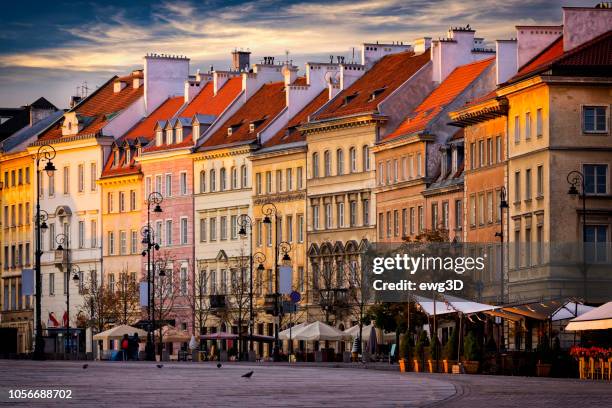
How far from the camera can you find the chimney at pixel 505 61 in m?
103

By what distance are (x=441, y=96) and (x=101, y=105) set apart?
149ft

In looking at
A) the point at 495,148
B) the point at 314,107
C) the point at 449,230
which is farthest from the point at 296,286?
the point at 495,148

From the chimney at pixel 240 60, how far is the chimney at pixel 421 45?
26881mm

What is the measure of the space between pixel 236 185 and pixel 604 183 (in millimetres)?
46028

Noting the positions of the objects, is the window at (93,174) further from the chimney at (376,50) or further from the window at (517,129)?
the window at (517,129)

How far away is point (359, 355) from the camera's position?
108 meters

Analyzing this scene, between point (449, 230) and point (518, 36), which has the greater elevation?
point (518, 36)

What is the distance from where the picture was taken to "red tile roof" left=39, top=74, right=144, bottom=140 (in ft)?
497

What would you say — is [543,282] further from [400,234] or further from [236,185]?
[236,185]

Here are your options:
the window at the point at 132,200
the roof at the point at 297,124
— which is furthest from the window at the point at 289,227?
the window at the point at 132,200

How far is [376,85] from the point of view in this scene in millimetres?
123625

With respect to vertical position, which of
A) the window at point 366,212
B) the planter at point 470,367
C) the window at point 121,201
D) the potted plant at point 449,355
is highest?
the window at point 121,201

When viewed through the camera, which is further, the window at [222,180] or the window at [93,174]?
the window at [93,174]

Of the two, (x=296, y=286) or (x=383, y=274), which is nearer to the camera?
(x=383, y=274)
